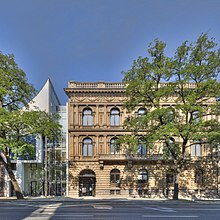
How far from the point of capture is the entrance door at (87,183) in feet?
108

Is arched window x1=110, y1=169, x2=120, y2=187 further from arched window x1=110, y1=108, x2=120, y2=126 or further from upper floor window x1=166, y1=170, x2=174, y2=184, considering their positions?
upper floor window x1=166, y1=170, x2=174, y2=184

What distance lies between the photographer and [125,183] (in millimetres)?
32688

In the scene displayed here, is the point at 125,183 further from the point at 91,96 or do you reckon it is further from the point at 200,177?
the point at 91,96

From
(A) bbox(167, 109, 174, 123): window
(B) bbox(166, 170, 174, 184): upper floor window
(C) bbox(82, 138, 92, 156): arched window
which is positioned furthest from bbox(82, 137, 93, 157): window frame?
(A) bbox(167, 109, 174, 123): window

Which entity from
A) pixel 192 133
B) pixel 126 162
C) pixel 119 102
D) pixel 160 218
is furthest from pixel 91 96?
pixel 160 218

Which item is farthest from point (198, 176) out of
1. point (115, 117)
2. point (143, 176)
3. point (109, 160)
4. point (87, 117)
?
point (87, 117)

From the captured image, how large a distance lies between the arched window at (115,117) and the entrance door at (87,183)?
22.4ft

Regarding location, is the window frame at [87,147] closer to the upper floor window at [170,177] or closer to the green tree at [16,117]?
the green tree at [16,117]

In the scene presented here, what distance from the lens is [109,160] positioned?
32.8 metres

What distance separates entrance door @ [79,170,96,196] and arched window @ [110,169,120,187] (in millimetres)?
2277

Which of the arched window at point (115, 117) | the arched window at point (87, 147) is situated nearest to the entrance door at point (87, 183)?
the arched window at point (87, 147)

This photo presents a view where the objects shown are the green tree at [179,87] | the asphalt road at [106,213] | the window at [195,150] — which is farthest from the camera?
the window at [195,150]

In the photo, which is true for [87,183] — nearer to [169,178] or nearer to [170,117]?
[169,178]

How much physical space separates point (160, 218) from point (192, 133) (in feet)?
37.8
